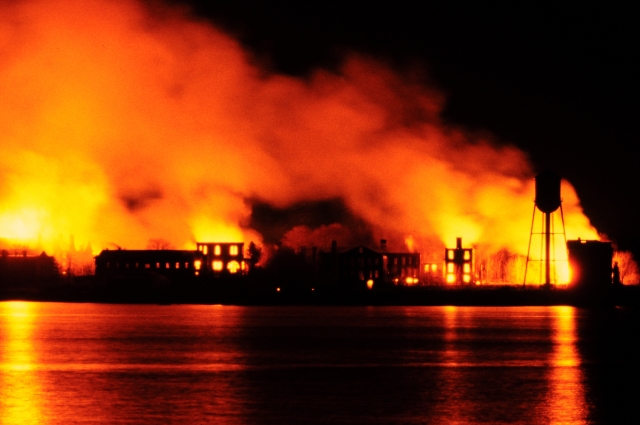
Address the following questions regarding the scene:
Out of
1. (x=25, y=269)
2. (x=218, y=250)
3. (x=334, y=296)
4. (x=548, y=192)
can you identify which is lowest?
(x=334, y=296)

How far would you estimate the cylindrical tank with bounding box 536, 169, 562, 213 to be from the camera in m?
103

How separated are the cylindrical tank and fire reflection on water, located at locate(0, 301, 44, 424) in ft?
192

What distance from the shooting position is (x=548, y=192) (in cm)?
10275

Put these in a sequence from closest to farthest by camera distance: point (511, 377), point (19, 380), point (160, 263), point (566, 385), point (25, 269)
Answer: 1. point (566, 385)
2. point (19, 380)
3. point (511, 377)
4. point (160, 263)
5. point (25, 269)

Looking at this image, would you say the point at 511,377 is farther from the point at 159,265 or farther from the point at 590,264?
the point at 159,265

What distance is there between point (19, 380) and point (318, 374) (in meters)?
8.97

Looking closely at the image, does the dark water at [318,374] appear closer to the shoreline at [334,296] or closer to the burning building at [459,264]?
the shoreline at [334,296]

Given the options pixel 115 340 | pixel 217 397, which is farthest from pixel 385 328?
pixel 217 397

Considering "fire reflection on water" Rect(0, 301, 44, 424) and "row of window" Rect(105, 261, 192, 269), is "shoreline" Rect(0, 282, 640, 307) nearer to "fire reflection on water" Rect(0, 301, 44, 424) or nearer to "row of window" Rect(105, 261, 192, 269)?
"row of window" Rect(105, 261, 192, 269)

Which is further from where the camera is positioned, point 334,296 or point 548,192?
point 334,296

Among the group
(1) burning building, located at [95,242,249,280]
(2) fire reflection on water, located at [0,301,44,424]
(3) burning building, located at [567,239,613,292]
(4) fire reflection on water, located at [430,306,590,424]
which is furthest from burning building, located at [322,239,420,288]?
(2) fire reflection on water, located at [0,301,44,424]

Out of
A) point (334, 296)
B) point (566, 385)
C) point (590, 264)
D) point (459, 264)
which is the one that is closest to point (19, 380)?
point (566, 385)

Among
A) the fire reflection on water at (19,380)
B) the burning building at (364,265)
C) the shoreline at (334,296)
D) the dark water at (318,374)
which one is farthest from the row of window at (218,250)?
the fire reflection on water at (19,380)

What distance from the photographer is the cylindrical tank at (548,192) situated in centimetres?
10275
